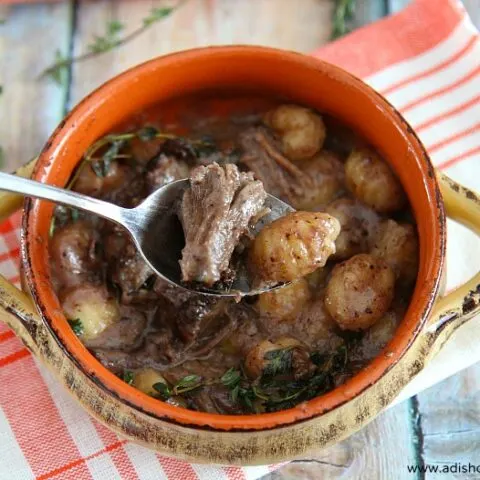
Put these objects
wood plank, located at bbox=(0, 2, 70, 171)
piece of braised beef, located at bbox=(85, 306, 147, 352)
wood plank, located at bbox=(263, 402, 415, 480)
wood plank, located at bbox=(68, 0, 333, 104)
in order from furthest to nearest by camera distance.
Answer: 1. wood plank, located at bbox=(68, 0, 333, 104)
2. wood plank, located at bbox=(0, 2, 70, 171)
3. wood plank, located at bbox=(263, 402, 415, 480)
4. piece of braised beef, located at bbox=(85, 306, 147, 352)

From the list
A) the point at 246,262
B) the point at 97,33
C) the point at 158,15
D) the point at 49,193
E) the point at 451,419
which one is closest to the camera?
the point at 49,193

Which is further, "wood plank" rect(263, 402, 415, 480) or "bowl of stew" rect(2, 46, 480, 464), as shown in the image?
"wood plank" rect(263, 402, 415, 480)

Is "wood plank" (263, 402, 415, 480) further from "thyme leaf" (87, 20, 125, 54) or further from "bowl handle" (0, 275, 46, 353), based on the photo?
"thyme leaf" (87, 20, 125, 54)

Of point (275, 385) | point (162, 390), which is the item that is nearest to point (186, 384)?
point (162, 390)

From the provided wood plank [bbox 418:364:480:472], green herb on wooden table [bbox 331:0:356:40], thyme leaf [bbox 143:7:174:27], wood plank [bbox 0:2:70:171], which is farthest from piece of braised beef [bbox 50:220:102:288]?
green herb on wooden table [bbox 331:0:356:40]

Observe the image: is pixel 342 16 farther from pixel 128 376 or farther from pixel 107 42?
pixel 128 376

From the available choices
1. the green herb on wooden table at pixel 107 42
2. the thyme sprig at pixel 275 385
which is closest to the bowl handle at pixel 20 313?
the thyme sprig at pixel 275 385

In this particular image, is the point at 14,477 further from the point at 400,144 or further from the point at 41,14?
the point at 41,14
